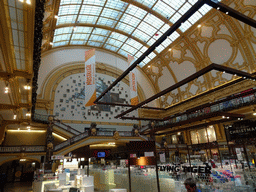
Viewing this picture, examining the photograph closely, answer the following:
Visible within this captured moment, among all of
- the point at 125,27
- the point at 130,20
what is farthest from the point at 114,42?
the point at 130,20

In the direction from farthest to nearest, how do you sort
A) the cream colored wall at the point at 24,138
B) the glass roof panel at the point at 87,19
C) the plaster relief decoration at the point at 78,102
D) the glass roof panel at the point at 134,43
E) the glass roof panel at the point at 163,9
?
the glass roof panel at the point at 134,43 → the glass roof panel at the point at 87,19 → the plaster relief decoration at the point at 78,102 → the glass roof panel at the point at 163,9 → the cream colored wall at the point at 24,138

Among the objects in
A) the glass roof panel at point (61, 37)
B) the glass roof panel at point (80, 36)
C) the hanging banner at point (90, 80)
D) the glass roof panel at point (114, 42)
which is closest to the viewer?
the hanging banner at point (90, 80)

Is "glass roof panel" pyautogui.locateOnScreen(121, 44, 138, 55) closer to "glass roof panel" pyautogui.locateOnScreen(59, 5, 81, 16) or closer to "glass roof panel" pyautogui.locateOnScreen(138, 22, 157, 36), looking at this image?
"glass roof panel" pyautogui.locateOnScreen(138, 22, 157, 36)

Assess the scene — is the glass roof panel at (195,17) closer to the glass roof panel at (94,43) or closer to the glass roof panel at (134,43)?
the glass roof panel at (134,43)

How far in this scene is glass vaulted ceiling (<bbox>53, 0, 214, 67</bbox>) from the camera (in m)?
20.4

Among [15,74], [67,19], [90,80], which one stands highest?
[67,19]

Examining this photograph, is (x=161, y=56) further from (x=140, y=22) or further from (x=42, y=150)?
(x=42, y=150)

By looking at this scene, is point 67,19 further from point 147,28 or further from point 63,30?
point 147,28

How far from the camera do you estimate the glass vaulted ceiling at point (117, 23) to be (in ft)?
66.8

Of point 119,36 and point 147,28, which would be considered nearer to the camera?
point 147,28

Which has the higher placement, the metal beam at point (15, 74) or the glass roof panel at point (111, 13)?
the glass roof panel at point (111, 13)

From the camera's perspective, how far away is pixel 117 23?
23672 mm

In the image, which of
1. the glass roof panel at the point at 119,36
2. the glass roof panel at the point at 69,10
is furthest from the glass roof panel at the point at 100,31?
the glass roof panel at the point at 69,10

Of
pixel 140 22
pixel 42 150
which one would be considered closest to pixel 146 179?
pixel 42 150
